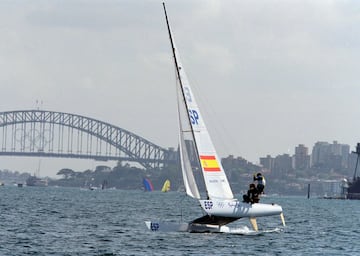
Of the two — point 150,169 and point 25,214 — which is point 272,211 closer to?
point 25,214

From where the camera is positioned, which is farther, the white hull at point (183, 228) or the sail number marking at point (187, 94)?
the white hull at point (183, 228)

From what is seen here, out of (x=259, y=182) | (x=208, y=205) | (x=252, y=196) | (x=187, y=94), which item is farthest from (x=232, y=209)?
(x=187, y=94)

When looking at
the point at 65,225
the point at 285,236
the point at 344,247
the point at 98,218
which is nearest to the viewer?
the point at 344,247

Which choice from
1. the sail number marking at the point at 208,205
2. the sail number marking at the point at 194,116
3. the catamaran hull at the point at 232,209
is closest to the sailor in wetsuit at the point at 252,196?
the catamaran hull at the point at 232,209

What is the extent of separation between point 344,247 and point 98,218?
17.0 meters

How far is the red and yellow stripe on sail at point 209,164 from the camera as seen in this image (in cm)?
3399

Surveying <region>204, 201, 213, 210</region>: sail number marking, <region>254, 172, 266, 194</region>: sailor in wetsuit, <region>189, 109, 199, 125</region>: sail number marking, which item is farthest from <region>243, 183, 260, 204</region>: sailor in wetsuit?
<region>189, 109, 199, 125</region>: sail number marking

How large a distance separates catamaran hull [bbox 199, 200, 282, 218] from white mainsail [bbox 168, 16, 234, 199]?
1.12 ft

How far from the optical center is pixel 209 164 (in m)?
34.2

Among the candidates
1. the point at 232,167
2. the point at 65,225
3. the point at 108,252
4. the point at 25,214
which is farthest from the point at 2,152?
the point at 108,252

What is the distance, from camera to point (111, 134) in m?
198

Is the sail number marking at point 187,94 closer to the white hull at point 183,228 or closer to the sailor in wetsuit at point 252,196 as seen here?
the sailor in wetsuit at point 252,196

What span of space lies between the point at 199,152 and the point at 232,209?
2.19m

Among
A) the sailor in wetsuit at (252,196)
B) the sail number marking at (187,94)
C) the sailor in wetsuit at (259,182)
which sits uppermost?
the sail number marking at (187,94)
